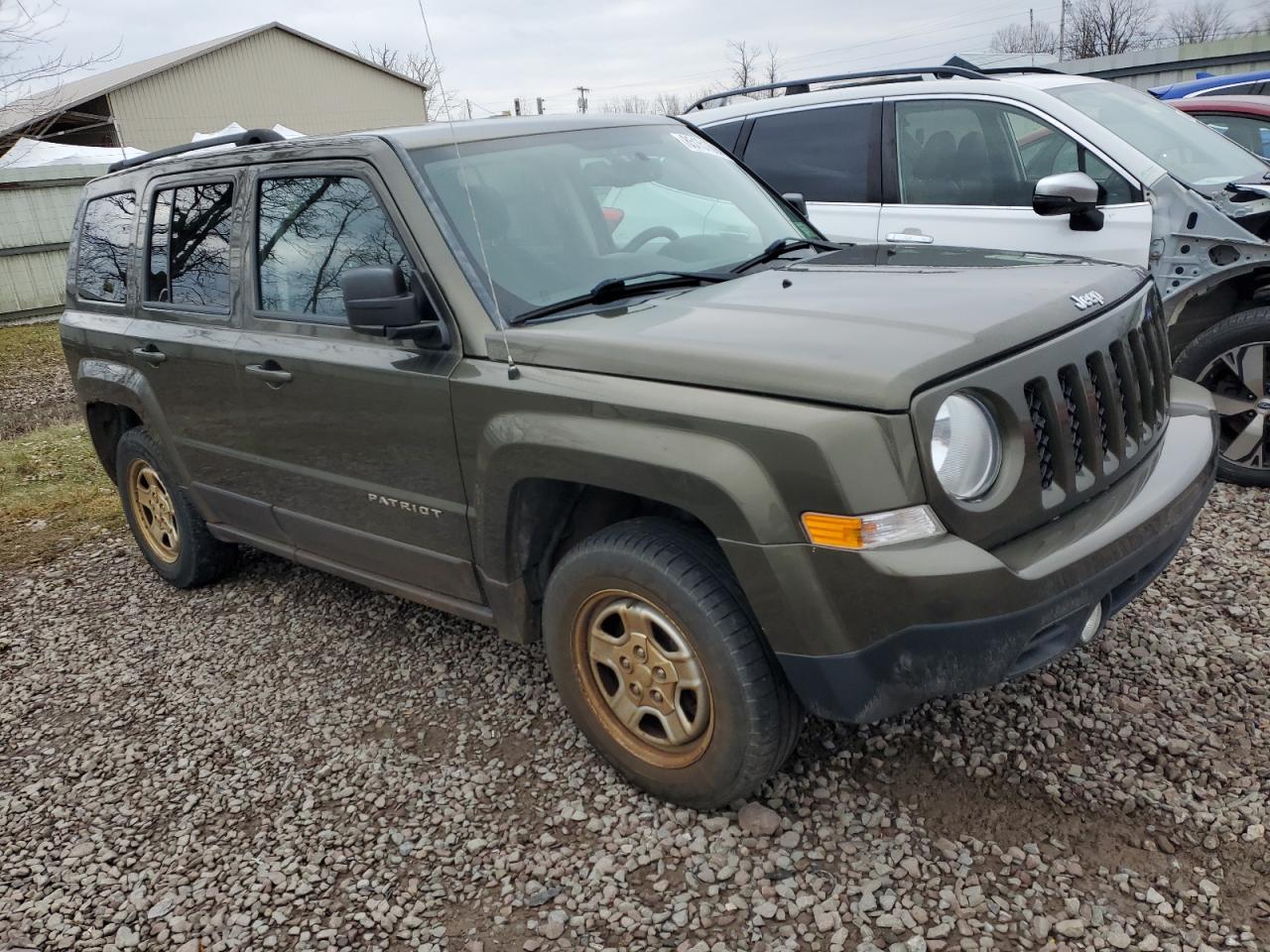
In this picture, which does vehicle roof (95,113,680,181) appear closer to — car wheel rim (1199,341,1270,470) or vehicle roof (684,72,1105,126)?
vehicle roof (684,72,1105,126)

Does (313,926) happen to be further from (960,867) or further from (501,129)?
(501,129)

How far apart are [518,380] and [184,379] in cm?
200

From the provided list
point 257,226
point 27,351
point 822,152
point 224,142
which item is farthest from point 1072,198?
point 27,351

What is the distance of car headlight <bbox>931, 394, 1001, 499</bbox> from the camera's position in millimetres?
2316

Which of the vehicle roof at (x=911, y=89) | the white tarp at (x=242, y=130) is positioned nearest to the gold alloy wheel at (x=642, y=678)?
the white tarp at (x=242, y=130)

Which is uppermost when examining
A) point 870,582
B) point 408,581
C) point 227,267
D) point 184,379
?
point 227,267

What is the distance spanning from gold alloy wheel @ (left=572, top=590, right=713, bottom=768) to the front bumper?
0.36 m

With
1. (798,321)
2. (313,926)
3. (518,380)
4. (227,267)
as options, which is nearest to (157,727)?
(313,926)

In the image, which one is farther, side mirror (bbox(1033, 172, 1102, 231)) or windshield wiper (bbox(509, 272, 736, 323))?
side mirror (bbox(1033, 172, 1102, 231))

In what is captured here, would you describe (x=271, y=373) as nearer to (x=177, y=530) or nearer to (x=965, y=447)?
(x=177, y=530)

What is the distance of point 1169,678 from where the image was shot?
10.8 ft

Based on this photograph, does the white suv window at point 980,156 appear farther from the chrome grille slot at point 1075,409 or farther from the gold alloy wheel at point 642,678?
the gold alloy wheel at point 642,678

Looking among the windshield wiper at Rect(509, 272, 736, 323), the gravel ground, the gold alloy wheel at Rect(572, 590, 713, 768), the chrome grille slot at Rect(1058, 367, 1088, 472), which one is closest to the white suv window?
the gravel ground

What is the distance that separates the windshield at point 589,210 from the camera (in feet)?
10.2
